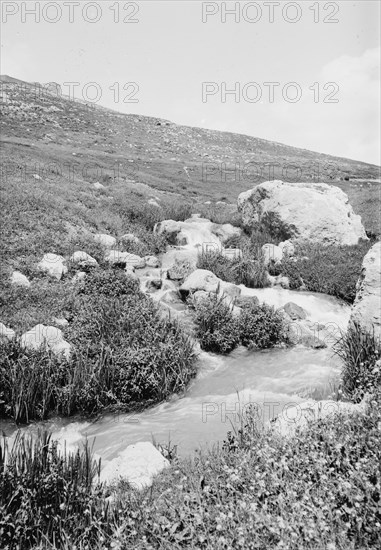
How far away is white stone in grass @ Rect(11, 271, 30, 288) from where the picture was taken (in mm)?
14039

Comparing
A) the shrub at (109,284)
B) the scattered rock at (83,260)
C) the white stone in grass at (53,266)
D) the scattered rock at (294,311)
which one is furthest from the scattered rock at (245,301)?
the white stone in grass at (53,266)

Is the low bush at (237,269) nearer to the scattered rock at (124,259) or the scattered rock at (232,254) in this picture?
the scattered rock at (232,254)

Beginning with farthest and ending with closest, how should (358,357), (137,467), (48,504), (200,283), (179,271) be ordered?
(179,271)
(200,283)
(358,357)
(137,467)
(48,504)

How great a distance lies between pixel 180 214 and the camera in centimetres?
2808

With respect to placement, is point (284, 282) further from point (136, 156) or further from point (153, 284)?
point (136, 156)

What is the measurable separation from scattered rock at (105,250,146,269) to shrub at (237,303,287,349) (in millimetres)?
7033

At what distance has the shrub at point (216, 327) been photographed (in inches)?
481

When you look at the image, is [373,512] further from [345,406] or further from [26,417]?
[26,417]

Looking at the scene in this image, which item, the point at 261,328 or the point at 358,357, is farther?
the point at 261,328

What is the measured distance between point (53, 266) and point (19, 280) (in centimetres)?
177

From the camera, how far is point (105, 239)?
2056 centimetres

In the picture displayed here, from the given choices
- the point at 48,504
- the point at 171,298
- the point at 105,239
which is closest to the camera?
the point at 48,504

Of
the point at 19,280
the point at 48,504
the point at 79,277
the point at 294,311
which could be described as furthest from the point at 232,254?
the point at 48,504

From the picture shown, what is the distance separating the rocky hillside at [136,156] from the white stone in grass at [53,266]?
966 centimetres
